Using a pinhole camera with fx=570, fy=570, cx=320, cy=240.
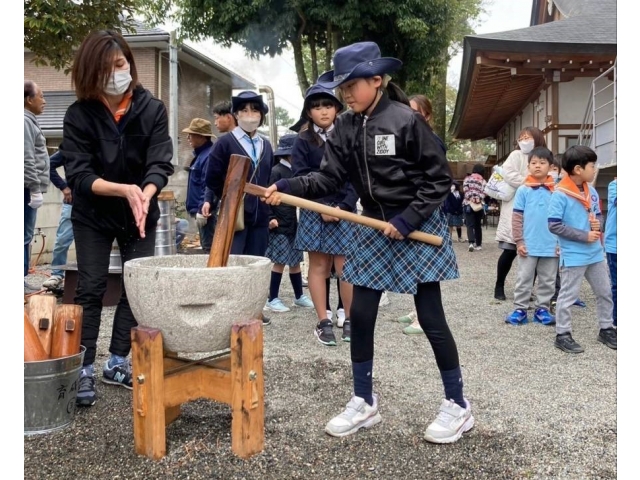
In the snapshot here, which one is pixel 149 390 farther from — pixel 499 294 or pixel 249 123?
pixel 499 294

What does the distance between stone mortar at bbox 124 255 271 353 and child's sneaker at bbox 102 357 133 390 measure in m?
0.92

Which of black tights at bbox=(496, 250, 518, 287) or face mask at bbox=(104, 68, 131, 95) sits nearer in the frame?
face mask at bbox=(104, 68, 131, 95)

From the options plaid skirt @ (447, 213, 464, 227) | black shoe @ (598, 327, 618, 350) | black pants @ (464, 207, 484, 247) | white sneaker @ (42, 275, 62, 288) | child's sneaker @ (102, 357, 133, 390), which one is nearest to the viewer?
child's sneaker @ (102, 357, 133, 390)

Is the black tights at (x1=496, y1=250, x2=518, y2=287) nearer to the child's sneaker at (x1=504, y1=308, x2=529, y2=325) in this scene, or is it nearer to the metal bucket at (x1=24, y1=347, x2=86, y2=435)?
the child's sneaker at (x1=504, y1=308, x2=529, y2=325)

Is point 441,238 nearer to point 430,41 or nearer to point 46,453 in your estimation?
point 46,453

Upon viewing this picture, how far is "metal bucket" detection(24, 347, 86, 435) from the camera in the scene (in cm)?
267

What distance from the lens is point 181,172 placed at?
1744 cm

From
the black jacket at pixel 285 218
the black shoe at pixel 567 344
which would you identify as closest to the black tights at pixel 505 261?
the black shoe at pixel 567 344

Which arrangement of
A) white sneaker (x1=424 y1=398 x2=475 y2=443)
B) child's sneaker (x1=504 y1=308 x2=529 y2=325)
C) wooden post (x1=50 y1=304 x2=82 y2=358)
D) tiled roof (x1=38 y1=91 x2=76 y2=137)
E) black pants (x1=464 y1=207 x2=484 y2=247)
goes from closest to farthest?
white sneaker (x1=424 y1=398 x2=475 y2=443)
wooden post (x1=50 y1=304 x2=82 y2=358)
child's sneaker (x1=504 y1=308 x2=529 y2=325)
black pants (x1=464 y1=207 x2=484 y2=247)
tiled roof (x1=38 y1=91 x2=76 y2=137)

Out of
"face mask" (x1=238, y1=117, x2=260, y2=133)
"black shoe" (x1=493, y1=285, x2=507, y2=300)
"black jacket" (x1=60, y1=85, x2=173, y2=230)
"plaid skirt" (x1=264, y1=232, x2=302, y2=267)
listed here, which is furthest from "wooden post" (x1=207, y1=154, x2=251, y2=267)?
"black shoe" (x1=493, y1=285, x2=507, y2=300)

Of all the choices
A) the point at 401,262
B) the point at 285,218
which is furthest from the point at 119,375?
the point at 285,218

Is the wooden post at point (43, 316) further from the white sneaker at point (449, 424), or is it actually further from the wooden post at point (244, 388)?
the white sneaker at point (449, 424)

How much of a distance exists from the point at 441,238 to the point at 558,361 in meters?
1.80

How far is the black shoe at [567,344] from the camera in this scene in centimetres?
411
